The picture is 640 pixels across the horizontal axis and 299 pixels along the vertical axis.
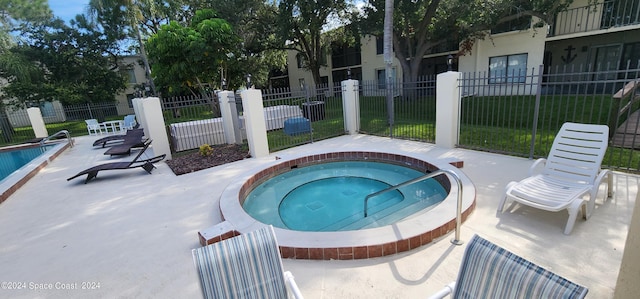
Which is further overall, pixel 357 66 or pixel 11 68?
pixel 357 66

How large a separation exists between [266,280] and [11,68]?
2188cm

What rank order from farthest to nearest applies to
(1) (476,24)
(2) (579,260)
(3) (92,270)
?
(1) (476,24)
(3) (92,270)
(2) (579,260)

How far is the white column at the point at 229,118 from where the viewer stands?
359 inches

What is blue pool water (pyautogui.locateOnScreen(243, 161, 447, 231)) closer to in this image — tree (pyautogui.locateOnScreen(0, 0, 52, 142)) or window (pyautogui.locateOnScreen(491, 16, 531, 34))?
window (pyautogui.locateOnScreen(491, 16, 531, 34))

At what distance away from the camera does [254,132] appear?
299 inches

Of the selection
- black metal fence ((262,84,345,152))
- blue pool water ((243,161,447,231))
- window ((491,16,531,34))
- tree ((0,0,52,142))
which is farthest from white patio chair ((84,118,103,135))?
window ((491,16,531,34))

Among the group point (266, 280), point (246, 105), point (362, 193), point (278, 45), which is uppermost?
point (278, 45)

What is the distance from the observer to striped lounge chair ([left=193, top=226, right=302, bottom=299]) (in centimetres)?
193

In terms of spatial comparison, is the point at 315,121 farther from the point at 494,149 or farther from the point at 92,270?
the point at 92,270

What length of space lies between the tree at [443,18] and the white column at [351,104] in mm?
7093

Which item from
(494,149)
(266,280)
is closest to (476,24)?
(494,149)

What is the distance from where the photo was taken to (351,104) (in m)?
9.77

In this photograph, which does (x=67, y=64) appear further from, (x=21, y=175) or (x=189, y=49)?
(x=21, y=175)

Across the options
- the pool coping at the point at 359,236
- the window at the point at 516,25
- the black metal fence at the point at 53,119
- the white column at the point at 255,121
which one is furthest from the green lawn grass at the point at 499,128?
the window at the point at 516,25
